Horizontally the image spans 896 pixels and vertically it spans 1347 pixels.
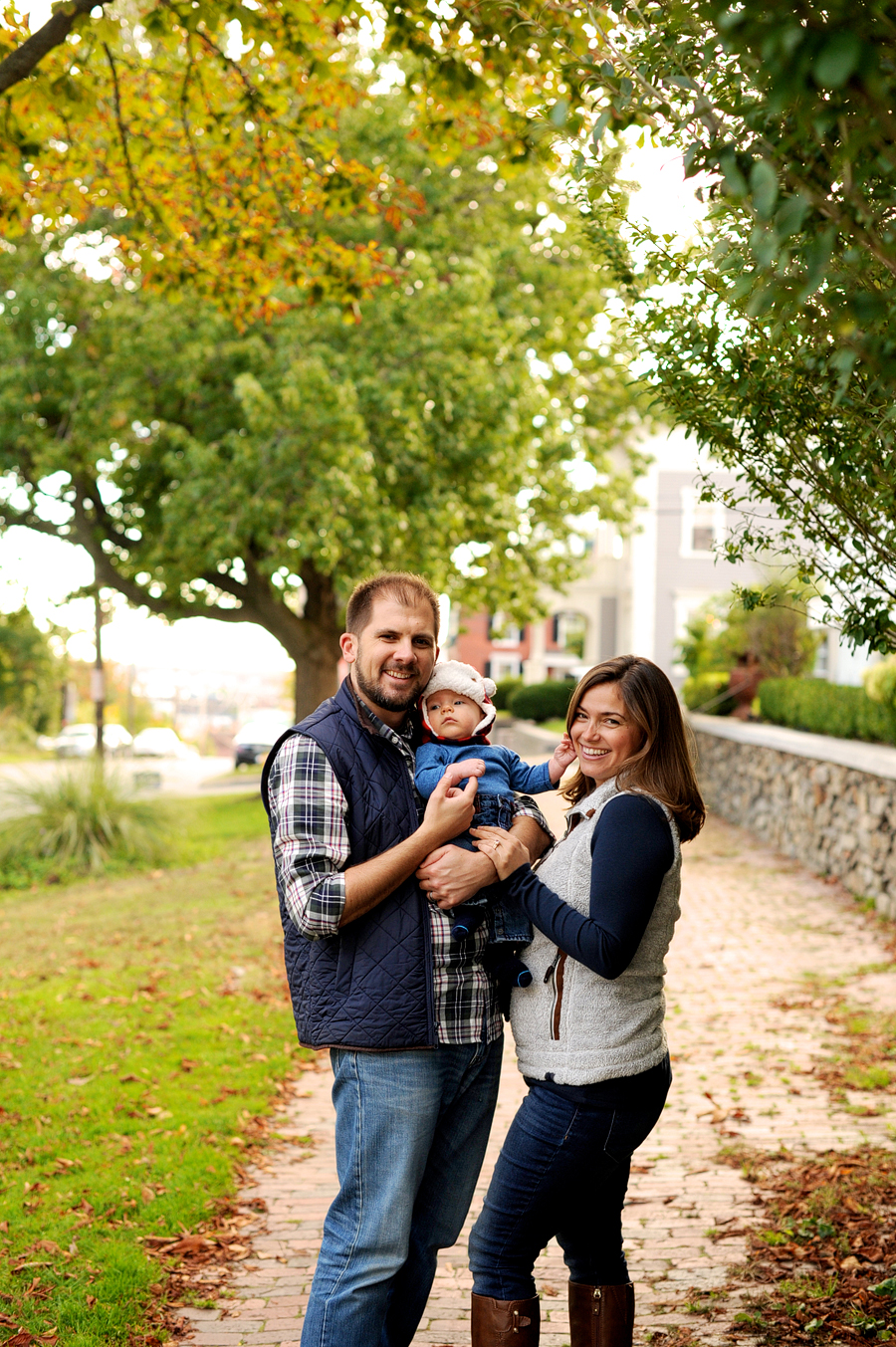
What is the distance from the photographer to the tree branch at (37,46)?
15.4 ft

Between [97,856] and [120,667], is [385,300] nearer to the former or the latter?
[97,856]

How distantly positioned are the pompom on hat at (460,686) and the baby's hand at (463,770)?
0.17 metres

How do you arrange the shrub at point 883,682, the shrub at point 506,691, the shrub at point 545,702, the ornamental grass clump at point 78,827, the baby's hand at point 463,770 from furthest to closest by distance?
1. the shrub at point 506,691
2. the shrub at point 545,702
3. the ornamental grass clump at point 78,827
4. the shrub at point 883,682
5. the baby's hand at point 463,770

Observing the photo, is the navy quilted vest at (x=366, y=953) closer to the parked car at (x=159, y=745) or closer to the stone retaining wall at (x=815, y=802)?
the stone retaining wall at (x=815, y=802)

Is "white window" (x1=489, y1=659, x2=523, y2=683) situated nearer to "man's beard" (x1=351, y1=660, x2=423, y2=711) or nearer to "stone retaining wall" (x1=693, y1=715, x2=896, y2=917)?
"stone retaining wall" (x1=693, y1=715, x2=896, y2=917)

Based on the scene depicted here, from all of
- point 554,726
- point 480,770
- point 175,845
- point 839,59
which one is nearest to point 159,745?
point 554,726

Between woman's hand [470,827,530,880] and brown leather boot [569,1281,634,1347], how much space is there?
1.07 meters

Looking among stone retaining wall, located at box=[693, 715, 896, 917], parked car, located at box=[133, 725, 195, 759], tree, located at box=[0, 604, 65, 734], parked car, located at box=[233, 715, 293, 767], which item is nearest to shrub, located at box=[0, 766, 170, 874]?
stone retaining wall, located at box=[693, 715, 896, 917]

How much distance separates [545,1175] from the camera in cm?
270

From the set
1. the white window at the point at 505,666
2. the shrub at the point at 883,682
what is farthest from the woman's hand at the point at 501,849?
the white window at the point at 505,666

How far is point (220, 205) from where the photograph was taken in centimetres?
734

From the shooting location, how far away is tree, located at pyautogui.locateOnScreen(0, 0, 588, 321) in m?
5.55

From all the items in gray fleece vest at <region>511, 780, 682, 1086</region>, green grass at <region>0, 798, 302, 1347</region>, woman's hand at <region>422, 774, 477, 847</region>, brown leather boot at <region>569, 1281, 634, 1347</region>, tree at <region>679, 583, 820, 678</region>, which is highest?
tree at <region>679, 583, 820, 678</region>

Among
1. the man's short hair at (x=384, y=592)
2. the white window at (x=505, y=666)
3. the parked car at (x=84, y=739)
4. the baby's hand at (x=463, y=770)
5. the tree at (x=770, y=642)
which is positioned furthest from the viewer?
the white window at (x=505, y=666)
